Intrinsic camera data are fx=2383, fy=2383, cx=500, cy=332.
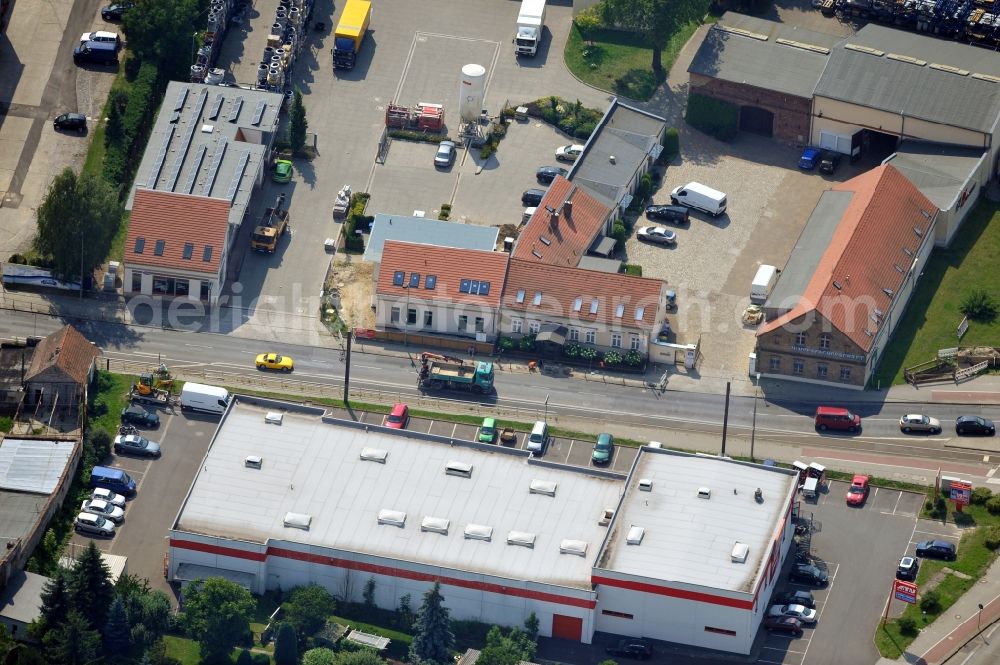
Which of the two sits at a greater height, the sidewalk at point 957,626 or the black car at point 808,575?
the sidewalk at point 957,626

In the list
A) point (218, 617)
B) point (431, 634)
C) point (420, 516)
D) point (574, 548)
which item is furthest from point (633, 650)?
point (218, 617)

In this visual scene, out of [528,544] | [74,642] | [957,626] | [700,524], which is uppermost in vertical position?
[700,524]

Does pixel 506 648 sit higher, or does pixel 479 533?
pixel 479 533

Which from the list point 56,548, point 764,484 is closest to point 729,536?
point 764,484

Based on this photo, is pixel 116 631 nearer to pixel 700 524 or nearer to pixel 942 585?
pixel 700 524

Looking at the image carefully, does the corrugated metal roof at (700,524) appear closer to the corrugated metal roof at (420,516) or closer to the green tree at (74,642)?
the corrugated metal roof at (420,516)

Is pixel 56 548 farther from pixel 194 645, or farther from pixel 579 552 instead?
pixel 579 552

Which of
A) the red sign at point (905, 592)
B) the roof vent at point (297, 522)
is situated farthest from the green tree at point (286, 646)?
the red sign at point (905, 592)

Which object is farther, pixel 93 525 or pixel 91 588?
pixel 93 525
